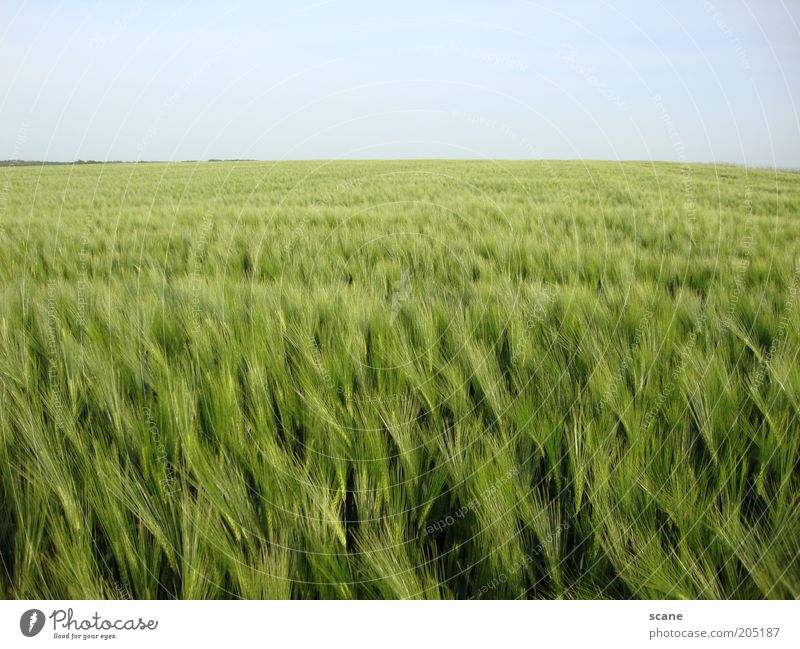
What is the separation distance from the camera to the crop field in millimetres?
820

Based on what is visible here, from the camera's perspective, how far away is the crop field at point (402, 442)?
0.82m

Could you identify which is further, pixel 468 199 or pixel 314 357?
pixel 468 199

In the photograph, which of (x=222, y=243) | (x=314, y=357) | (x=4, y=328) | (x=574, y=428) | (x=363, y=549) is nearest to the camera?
(x=363, y=549)

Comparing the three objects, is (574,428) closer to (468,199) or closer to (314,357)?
(314,357)

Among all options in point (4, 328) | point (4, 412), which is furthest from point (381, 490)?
point (4, 328)

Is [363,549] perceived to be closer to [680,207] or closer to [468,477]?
[468,477]

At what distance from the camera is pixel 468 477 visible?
0.86 meters

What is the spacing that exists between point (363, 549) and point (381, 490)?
0.11 meters

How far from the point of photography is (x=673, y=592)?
823 mm

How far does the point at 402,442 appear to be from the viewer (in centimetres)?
94

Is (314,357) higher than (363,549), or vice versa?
(314,357)

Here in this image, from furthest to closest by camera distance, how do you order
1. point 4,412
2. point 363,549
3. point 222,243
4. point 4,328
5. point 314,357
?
point 222,243 → point 4,328 → point 314,357 → point 4,412 → point 363,549

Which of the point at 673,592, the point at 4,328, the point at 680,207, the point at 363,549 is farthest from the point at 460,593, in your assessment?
the point at 680,207
